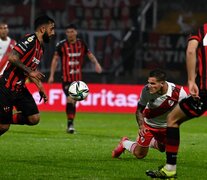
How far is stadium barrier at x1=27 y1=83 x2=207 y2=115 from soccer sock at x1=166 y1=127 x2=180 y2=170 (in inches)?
560

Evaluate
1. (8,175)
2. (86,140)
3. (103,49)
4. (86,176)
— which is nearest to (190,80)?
(86,176)

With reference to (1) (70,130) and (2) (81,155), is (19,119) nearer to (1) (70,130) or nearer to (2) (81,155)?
(2) (81,155)

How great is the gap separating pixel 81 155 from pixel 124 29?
47.0 ft

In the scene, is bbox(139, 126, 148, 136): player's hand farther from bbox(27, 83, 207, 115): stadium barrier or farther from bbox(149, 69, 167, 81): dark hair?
bbox(27, 83, 207, 115): stadium barrier

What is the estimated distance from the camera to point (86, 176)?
952cm

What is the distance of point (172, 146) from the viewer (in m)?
8.99

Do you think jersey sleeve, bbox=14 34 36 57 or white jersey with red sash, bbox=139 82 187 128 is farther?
jersey sleeve, bbox=14 34 36 57

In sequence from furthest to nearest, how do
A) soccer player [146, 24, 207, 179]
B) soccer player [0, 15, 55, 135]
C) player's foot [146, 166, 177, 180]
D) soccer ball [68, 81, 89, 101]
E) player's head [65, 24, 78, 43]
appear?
player's head [65, 24, 78, 43] < soccer ball [68, 81, 89, 101] < soccer player [0, 15, 55, 135] < player's foot [146, 166, 177, 180] < soccer player [146, 24, 207, 179]

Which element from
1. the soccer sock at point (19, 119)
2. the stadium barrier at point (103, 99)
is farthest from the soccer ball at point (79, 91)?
the stadium barrier at point (103, 99)

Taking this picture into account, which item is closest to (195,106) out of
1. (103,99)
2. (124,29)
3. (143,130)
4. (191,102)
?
(191,102)

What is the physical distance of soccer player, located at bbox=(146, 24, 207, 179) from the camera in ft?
28.4

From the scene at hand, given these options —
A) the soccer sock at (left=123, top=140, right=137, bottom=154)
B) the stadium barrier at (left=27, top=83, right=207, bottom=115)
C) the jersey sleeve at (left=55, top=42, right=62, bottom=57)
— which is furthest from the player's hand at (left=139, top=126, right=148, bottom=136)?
the stadium barrier at (left=27, top=83, right=207, bottom=115)

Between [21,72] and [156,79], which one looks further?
[21,72]

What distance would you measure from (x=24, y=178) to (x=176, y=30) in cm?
1806
